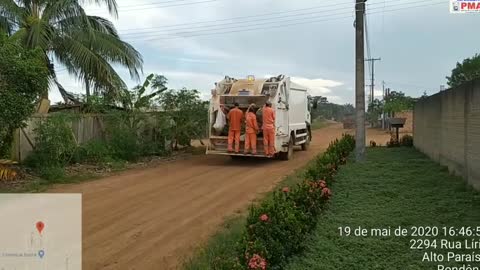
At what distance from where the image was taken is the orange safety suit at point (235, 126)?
15313 millimetres

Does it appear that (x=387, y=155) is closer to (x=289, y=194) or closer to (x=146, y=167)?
(x=146, y=167)

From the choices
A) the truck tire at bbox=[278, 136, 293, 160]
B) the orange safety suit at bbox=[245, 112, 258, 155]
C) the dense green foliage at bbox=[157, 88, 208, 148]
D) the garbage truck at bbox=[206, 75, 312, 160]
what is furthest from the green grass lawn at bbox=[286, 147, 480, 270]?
the dense green foliage at bbox=[157, 88, 208, 148]

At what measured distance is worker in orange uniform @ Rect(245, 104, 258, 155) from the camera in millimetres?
15172

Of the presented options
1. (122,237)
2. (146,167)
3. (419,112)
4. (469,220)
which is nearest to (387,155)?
(419,112)

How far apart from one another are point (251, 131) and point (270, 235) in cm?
1040

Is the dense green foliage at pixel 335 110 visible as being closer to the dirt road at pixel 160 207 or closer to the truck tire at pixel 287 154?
the truck tire at pixel 287 154

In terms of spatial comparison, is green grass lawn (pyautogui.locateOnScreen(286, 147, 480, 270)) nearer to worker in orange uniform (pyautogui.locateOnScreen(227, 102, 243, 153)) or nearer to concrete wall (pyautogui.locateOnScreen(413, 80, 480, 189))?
concrete wall (pyautogui.locateOnScreen(413, 80, 480, 189))

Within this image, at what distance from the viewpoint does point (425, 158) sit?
14.2 m

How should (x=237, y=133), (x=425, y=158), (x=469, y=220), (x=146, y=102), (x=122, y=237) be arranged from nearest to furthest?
(x=469, y=220)
(x=122, y=237)
(x=425, y=158)
(x=237, y=133)
(x=146, y=102)

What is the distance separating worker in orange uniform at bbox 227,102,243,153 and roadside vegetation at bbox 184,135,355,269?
8.05 meters

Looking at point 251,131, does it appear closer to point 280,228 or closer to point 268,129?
point 268,129

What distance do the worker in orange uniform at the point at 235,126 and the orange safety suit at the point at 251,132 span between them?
0.27m

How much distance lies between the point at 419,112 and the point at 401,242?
13.1 meters

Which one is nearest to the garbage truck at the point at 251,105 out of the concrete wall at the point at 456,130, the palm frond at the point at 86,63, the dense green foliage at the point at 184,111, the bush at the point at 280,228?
the dense green foliage at the point at 184,111
